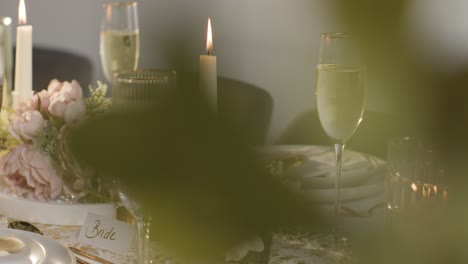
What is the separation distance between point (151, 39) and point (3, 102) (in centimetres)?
99

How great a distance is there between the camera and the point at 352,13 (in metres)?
0.15

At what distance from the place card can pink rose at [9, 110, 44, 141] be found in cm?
14

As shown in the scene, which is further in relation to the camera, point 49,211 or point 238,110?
point 49,211

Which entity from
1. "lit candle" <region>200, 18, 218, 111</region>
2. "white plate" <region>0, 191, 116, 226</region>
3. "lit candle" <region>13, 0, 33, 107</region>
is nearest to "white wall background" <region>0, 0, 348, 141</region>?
"lit candle" <region>200, 18, 218, 111</region>

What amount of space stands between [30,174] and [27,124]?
2.7 inches

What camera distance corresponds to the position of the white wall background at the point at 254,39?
5.9 inches

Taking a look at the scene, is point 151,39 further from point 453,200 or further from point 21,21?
point 21,21

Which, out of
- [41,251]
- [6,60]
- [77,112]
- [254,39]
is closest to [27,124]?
[6,60]

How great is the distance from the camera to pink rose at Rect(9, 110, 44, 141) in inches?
34.9

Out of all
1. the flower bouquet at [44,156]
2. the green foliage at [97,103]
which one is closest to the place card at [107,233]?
the flower bouquet at [44,156]

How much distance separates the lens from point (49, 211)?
2.96 feet

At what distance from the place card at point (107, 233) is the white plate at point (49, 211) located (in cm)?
7

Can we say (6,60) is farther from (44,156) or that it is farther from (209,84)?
(209,84)

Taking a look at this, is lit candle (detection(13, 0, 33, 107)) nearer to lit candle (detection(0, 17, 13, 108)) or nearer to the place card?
lit candle (detection(0, 17, 13, 108))
